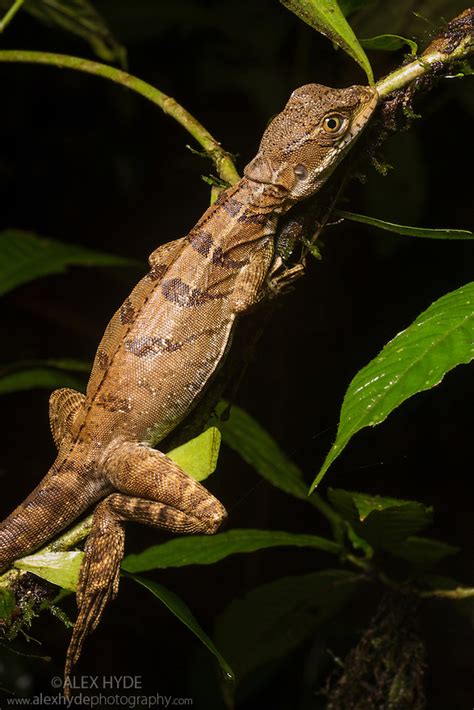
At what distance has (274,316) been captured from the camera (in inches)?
193

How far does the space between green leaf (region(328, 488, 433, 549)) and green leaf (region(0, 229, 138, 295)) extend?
1798mm

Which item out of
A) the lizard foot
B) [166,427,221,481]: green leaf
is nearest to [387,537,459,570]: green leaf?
[166,427,221,481]: green leaf

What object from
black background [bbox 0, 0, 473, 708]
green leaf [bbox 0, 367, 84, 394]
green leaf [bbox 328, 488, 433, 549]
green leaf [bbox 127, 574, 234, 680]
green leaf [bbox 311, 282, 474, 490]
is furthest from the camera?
black background [bbox 0, 0, 473, 708]

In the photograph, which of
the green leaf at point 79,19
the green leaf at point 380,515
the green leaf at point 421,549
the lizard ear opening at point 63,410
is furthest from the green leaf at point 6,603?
the green leaf at point 79,19

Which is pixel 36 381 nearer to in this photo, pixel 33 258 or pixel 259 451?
pixel 33 258

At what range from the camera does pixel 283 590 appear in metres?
3.45

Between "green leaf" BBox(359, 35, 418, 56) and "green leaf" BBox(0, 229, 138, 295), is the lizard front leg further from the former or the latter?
"green leaf" BBox(359, 35, 418, 56)

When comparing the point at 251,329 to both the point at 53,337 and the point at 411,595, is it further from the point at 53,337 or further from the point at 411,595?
the point at 53,337

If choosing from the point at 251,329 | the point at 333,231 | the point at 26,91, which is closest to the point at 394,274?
the point at 333,231

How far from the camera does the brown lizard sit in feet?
10.1

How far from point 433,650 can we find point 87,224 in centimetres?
456

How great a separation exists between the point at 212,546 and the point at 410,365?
1503mm

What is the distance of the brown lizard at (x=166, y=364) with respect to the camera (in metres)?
3.09

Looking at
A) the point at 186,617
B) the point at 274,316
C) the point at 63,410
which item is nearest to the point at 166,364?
the point at 63,410
